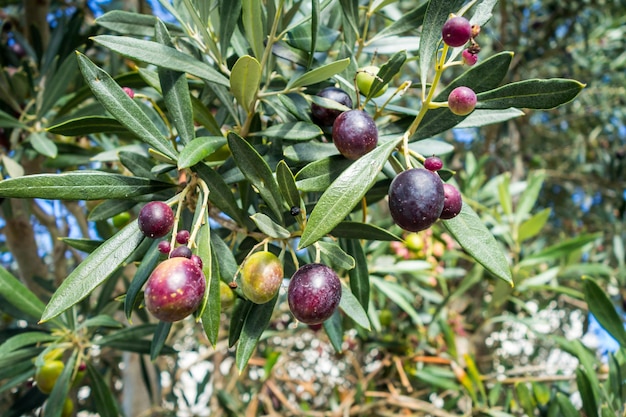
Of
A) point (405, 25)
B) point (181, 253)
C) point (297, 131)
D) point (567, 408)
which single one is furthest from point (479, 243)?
point (567, 408)

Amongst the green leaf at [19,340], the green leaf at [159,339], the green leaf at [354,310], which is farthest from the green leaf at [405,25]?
the green leaf at [19,340]

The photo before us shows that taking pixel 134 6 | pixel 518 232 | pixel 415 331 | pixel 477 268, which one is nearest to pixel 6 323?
pixel 134 6

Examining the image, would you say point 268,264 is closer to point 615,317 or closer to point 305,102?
point 305,102

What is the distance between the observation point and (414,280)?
104 inches

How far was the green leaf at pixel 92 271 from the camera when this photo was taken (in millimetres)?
813

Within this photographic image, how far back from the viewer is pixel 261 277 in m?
0.91

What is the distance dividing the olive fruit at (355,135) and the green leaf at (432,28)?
5.2 inches

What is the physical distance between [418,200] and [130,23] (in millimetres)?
884

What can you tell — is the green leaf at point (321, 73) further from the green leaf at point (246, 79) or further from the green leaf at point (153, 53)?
the green leaf at point (153, 53)

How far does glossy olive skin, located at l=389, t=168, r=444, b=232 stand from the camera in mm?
770

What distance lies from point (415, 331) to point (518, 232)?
0.77m

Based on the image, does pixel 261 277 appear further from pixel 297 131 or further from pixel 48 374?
pixel 48 374

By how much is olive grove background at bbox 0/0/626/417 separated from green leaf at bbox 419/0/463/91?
6 cm

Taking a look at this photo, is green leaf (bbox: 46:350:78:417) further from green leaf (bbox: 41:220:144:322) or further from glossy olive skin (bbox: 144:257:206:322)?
glossy olive skin (bbox: 144:257:206:322)
